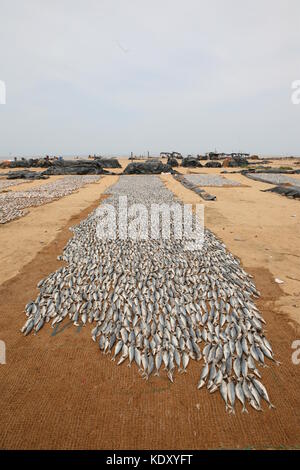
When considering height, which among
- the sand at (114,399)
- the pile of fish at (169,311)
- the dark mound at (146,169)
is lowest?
the sand at (114,399)

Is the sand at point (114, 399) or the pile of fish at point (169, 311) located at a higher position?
the pile of fish at point (169, 311)

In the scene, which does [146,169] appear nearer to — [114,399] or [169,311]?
[169,311]

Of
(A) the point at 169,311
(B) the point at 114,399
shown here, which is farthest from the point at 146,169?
(B) the point at 114,399

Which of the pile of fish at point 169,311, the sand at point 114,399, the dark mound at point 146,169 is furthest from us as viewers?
the dark mound at point 146,169

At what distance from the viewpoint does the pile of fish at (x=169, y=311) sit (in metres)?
4.25

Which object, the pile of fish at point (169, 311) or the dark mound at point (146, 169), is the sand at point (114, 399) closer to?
the pile of fish at point (169, 311)

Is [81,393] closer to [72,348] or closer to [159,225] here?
[72,348]

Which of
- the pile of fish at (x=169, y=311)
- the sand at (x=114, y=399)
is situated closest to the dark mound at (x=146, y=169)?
the pile of fish at (x=169, y=311)

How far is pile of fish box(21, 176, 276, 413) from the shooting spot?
4250 mm

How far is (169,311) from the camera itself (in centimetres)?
552

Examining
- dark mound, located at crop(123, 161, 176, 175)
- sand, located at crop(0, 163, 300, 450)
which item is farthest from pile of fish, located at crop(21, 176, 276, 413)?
dark mound, located at crop(123, 161, 176, 175)

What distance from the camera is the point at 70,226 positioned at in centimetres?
1285

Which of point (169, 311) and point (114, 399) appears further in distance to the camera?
point (169, 311)

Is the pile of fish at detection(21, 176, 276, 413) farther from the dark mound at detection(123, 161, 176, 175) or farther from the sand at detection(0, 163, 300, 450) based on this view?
the dark mound at detection(123, 161, 176, 175)
